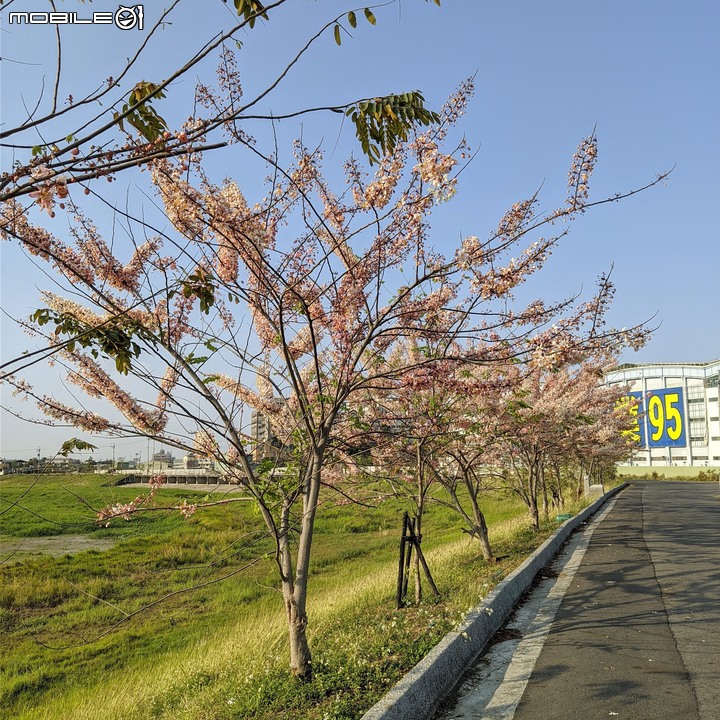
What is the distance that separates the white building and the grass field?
2242 inches

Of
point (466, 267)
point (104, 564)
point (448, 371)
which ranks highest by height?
point (466, 267)

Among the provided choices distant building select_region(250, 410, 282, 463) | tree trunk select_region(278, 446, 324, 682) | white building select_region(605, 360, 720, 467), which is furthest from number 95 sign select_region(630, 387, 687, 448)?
tree trunk select_region(278, 446, 324, 682)

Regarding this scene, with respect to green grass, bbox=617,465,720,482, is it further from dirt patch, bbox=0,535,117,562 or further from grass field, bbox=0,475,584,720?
dirt patch, bbox=0,535,117,562

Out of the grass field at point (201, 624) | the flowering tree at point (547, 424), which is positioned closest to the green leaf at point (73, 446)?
the grass field at point (201, 624)

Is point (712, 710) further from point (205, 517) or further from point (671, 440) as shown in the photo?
point (671, 440)

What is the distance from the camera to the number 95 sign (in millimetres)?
73125

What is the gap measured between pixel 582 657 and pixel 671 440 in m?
78.2

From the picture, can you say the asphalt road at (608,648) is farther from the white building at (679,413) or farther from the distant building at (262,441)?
the white building at (679,413)

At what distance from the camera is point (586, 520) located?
17469 millimetres

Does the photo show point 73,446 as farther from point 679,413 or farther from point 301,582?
point 679,413

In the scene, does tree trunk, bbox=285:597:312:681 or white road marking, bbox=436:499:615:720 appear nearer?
white road marking, bbox=436:499:615:720

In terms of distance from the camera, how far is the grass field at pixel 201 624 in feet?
16.6

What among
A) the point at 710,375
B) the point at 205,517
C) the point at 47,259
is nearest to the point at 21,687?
the point at 47,259

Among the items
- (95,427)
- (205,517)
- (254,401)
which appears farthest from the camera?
(205,517)
